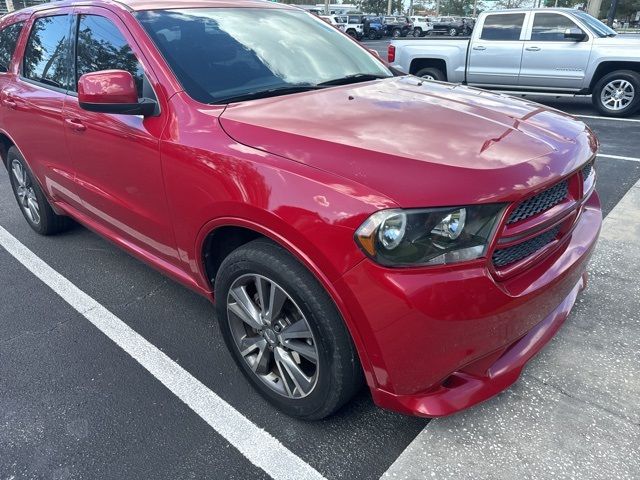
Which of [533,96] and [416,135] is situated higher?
[416,135]

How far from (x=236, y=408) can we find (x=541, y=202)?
1.64 m

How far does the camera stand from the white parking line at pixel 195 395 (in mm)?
2094

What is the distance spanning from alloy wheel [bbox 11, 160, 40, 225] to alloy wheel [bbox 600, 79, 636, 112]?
8628 millimetres

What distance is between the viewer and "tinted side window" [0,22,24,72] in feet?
13.5

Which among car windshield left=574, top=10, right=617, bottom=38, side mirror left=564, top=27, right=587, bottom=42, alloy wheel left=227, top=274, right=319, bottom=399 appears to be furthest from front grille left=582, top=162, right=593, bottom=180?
car windshield left=574, top=10, right=617, bottom=38

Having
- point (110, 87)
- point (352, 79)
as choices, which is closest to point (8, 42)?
point (110, 87)

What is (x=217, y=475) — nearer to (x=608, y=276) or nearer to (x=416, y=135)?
(x=416, y=135)

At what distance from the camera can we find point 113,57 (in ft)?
9.27

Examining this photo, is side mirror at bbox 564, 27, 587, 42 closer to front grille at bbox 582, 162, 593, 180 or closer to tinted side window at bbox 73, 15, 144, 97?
front grille at bbox 582, 162, 593, 180

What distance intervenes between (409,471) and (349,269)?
91 centimetres

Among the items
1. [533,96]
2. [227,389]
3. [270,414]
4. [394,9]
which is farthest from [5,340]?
[394,9]

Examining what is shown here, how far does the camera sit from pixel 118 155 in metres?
2.75

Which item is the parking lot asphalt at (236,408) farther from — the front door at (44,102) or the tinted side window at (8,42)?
the tinted side window at (8,42)

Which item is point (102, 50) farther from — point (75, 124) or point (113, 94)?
point (113, 94)
